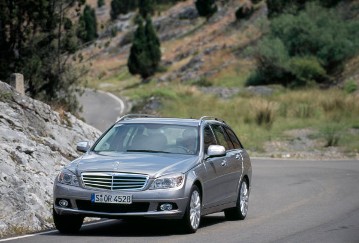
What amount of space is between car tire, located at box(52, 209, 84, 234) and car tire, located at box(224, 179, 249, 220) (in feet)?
10.3

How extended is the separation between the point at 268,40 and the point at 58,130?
5209cm

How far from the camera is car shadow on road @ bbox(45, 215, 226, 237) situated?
500 inches

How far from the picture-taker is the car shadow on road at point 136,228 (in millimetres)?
12711

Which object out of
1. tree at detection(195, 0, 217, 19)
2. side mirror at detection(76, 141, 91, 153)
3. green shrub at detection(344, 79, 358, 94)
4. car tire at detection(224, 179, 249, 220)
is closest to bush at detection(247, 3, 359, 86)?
green shrub at detection(344, 79, 358, 94)

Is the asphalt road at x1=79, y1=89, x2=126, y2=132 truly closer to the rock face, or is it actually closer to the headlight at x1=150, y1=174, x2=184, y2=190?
the rock face

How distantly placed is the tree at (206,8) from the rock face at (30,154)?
301 feet

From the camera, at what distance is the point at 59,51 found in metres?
30.6

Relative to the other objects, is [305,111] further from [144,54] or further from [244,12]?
[244,12]

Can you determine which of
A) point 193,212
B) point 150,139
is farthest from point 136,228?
point 150,139

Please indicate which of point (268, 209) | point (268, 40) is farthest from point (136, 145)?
point (268, 40)

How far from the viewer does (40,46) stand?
30.7 meters

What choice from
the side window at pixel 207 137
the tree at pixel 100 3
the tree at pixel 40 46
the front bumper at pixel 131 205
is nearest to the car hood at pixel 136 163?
the front bumper at pixel 131 205

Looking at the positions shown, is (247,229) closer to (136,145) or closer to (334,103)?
(136,145)

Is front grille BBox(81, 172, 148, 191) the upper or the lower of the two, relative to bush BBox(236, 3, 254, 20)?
upper
